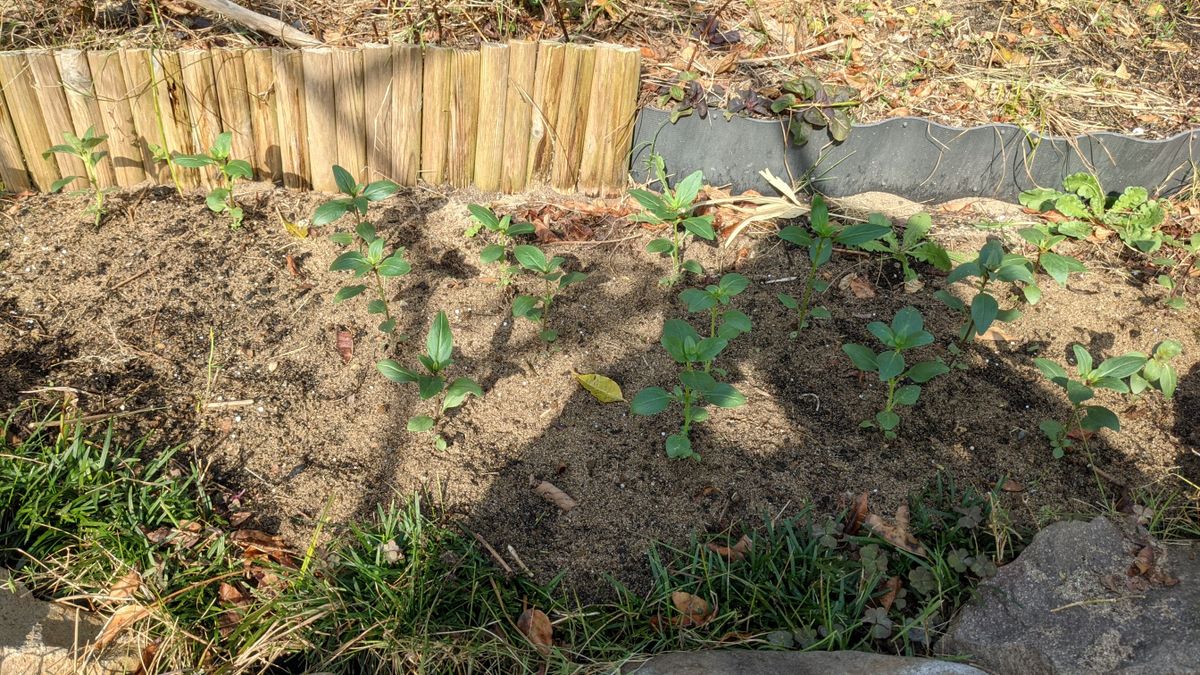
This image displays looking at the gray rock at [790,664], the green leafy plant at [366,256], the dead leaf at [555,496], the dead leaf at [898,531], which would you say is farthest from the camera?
the green leafy plant at [366,256]

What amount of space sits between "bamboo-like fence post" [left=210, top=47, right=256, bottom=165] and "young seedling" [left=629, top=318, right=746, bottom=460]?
1.99 metres

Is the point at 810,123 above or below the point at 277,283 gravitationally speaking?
above


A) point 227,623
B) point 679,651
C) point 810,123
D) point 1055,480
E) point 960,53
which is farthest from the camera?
point 960,53

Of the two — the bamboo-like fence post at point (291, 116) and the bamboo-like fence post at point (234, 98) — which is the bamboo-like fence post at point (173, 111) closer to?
the bamboo-like fence post at point (234, 98)

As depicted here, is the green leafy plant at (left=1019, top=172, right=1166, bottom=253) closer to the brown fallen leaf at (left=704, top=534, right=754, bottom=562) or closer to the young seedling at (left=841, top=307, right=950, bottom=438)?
the young seedling at (left=841, top=307, right=950, bottom=438)

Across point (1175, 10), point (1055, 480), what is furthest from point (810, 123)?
point (1175, 10)

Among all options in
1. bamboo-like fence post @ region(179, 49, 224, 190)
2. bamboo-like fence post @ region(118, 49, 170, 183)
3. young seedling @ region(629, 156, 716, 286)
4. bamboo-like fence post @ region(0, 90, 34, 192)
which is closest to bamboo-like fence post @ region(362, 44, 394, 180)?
bamboo-like fence post @ region(179, 49, 224, 190)

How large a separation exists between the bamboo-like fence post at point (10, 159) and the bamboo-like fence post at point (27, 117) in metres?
0.02

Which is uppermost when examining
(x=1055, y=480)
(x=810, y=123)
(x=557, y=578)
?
(x=810, y=123)

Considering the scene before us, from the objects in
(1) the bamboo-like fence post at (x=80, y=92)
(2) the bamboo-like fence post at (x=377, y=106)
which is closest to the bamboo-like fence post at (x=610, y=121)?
(2) the bamboo-like fence post at (x=377, y=106)

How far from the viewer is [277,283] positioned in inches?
127

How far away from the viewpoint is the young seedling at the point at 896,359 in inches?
99.0

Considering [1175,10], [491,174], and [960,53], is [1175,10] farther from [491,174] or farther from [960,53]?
[491,174]

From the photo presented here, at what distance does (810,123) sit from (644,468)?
180 cm
